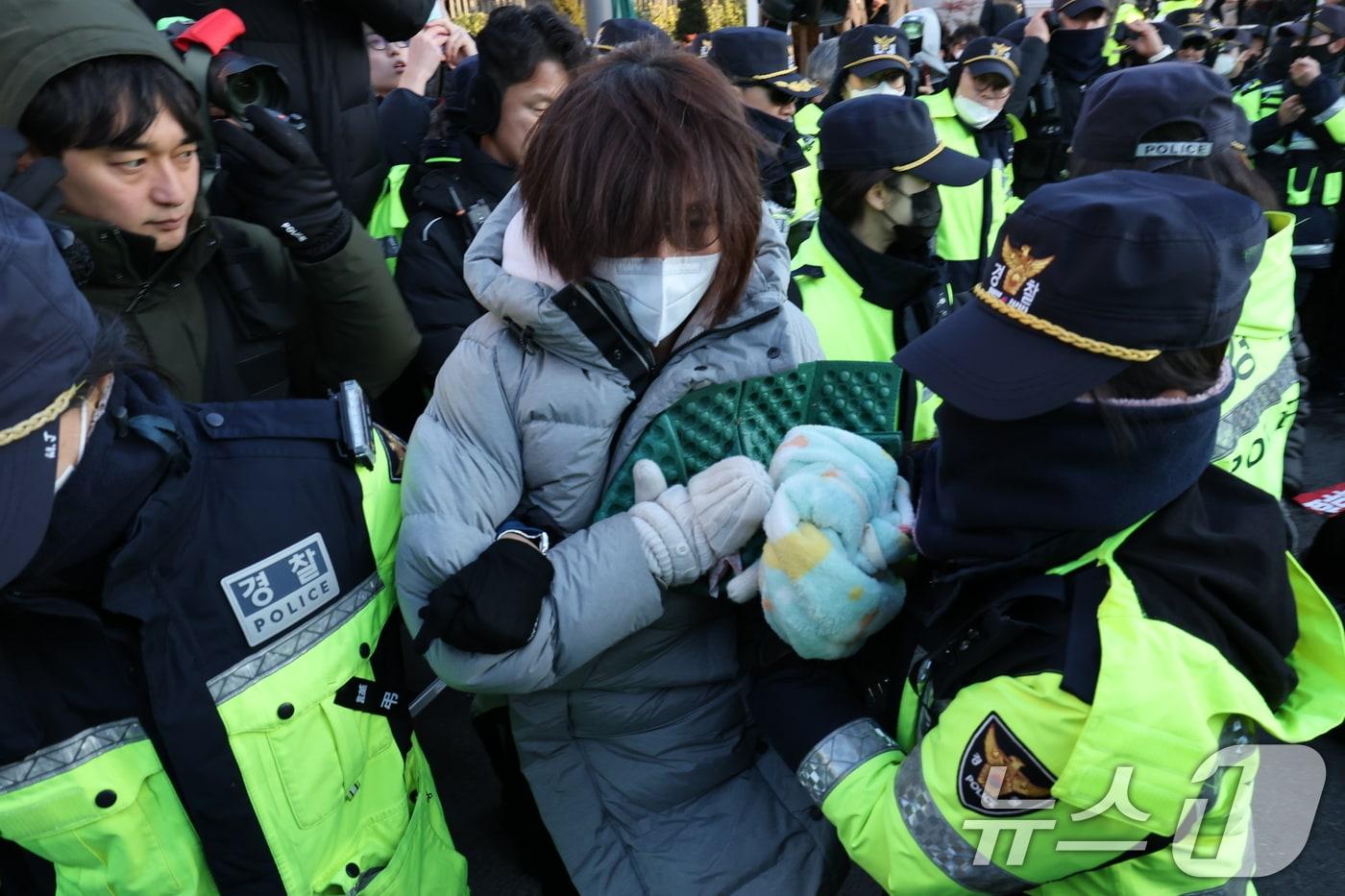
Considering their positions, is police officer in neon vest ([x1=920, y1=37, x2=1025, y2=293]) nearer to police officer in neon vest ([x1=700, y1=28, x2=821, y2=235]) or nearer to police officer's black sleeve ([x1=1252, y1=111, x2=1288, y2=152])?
police officer in neon vest ([x1=700, y1=28, x2=821, y2=235])

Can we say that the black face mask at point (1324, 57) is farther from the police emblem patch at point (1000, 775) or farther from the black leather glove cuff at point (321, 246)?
the police emblem patch at point (1000, 775)

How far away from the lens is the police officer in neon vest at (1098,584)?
103 cm

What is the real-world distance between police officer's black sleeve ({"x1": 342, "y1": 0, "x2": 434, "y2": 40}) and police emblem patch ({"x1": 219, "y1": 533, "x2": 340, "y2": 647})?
1650mm

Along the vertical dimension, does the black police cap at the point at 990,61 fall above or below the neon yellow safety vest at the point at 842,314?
above

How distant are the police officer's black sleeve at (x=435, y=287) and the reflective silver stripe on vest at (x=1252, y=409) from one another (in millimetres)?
1776

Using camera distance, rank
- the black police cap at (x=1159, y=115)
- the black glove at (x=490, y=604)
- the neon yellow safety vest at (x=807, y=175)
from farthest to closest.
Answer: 1. the neon yellow safety vest at (x=807, y=175)
2. the black police cap at (x=1159, y=115)
3. the black glove at (x=490, y=604)

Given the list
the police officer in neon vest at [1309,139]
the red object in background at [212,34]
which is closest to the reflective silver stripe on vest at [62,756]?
the red object in background at [212,34]

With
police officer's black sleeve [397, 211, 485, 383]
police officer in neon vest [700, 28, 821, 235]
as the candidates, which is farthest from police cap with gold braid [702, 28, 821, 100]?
police officer's black sleeve [397, 211, 485, 383]

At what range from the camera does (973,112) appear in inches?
179

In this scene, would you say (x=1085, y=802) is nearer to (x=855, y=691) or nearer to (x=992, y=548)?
(x=992, y=548)

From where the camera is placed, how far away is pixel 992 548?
115cm

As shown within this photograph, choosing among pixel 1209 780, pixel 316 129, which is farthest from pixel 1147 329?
pixel 316 129

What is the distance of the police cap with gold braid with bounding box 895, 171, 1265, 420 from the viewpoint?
1029mm

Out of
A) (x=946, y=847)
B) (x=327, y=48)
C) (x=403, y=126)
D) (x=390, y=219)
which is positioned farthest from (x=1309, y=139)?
(x=946, y=847)
